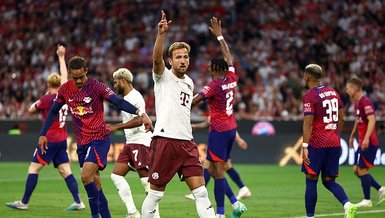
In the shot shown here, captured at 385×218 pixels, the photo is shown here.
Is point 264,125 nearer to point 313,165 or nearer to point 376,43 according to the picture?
point 376,43

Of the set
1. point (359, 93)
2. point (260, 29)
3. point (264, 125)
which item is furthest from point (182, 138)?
point (260, 29)

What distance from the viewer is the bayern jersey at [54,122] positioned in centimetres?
1622

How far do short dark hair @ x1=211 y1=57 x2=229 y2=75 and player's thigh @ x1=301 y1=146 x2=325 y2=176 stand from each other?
2.18m

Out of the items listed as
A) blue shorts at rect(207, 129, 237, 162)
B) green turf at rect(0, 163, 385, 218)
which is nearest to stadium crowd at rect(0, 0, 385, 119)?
green turf at rect(0, 163, 385, 218)

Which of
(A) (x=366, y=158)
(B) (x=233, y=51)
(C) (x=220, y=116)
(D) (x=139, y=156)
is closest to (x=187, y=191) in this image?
(A) (x=366, y=158)

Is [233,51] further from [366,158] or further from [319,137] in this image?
[319,137]

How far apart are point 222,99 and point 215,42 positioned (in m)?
19.7

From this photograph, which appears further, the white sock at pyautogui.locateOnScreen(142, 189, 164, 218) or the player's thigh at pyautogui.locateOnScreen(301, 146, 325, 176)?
the player's thigh at pyautogui.locateOnScreen(301, 146, 325, 176)

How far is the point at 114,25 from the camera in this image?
36906mm

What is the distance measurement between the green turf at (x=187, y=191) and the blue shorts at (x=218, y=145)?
1.03 metres

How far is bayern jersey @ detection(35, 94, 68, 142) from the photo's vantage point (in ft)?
53.2

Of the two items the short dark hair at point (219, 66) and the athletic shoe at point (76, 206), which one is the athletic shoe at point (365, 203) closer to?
the short dark hair at point (219, 66)

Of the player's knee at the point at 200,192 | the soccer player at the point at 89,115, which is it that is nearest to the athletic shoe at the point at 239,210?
the soccer player at the point at 89,115

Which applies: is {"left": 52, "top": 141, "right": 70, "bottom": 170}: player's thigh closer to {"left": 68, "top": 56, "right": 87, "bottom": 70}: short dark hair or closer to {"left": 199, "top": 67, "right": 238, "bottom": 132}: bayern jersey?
{"left": 199, "top": 67, "right": 238, "bottom": 132}: bayern jersey
